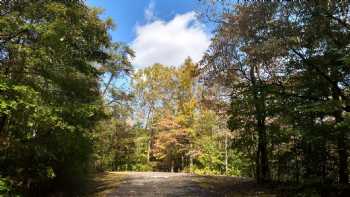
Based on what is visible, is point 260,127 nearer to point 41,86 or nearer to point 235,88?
point 235,88

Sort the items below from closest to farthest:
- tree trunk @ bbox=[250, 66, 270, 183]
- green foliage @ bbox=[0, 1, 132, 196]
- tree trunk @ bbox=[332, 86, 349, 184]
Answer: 1. green foliage @ bbox=[0, 1, 132, 196]
2. tree trunk @ bbox=[332, 86, 349, 184]
3. tree trunk @ bbox=[250, 66, 270, 183]

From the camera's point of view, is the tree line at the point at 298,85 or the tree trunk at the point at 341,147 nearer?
the tree line at the point at 298,85

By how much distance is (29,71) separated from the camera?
991 cm

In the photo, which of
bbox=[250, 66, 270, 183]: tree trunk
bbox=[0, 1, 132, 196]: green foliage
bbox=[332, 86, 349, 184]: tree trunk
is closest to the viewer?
bbox=[0, 1, 132, 196]: green foliage

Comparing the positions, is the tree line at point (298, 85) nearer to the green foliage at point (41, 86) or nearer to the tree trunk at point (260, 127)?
the tree trunk at point (260, 127)

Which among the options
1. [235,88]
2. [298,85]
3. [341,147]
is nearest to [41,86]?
[235,88]

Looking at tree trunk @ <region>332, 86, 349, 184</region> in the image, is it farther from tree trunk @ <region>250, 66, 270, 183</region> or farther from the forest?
tree trunk @ <region>250, 66, 270, 183</region>

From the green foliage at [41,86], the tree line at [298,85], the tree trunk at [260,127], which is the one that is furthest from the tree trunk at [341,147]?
the green foliage at [41,86]

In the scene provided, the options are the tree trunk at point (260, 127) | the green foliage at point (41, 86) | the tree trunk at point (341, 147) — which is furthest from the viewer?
the tree trunk at point (260, 127)

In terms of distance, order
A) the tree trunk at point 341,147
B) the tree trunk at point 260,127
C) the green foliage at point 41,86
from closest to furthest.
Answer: the green foliage at point 41,86 → the tree trunk at point 341,147 → the tree trunk at point 260,127

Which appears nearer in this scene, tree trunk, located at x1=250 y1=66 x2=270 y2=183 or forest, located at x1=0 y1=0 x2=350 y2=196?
forest, located at x1=0 y1=0 x2=350 y2=196

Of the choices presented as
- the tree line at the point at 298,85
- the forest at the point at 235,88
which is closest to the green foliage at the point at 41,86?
the forest at the point at 235,88

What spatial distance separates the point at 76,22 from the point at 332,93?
7.71m

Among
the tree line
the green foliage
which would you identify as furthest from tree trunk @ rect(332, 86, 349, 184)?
the green foliage
